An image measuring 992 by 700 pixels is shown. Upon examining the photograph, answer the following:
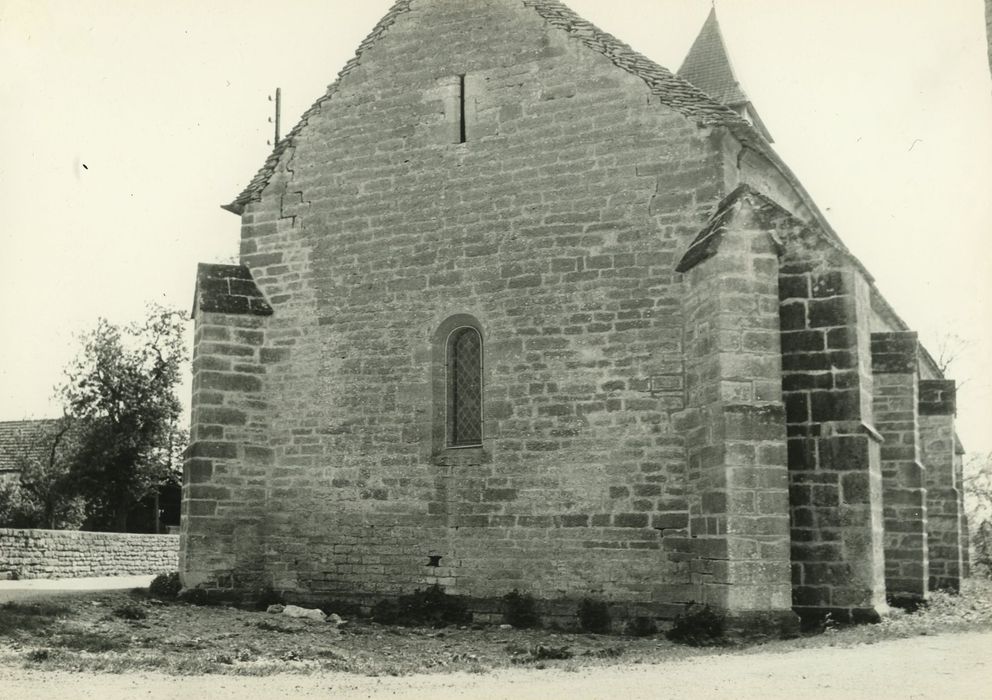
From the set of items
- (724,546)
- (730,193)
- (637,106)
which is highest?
(637,106)

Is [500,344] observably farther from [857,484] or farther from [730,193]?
[857,484]

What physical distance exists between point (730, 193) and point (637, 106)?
1.62m

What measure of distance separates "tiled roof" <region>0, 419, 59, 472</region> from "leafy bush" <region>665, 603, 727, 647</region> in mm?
32403

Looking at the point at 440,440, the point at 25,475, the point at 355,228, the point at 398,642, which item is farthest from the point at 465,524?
the point at 25,475

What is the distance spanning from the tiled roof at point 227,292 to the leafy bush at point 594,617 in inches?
235

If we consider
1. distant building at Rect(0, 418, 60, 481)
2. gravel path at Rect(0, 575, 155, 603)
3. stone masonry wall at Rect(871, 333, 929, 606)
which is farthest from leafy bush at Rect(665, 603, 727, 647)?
distant building at Rect(0, 418, 60, 481)

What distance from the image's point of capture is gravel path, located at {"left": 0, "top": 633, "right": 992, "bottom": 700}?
7.33m

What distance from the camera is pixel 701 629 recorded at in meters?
10.6

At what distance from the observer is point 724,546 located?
35.0 ft

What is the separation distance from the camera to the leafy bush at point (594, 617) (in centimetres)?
1178

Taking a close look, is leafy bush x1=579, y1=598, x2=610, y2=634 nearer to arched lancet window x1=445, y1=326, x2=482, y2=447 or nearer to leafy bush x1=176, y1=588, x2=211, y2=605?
arched lancet window x1=445, y1=326, x2=482, y2=447

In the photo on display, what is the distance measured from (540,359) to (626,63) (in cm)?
379

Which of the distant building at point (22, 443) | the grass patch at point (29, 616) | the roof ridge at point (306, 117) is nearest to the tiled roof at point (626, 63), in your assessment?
the roof ridge at point (306, 117)

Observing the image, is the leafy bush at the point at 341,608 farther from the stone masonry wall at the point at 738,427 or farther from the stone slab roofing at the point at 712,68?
the stone slab roofing at the point at 712,68
